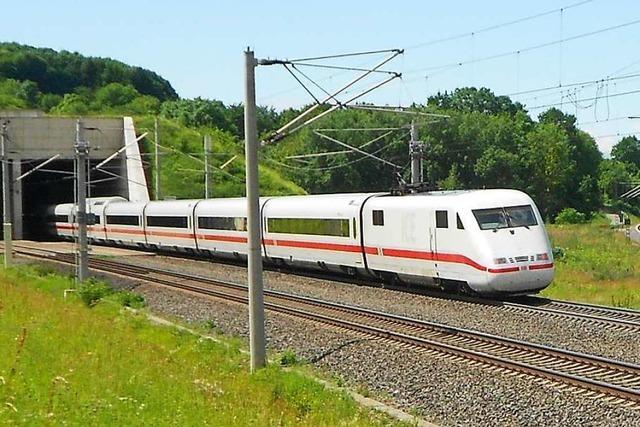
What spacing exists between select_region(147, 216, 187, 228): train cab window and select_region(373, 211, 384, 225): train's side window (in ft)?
55.5

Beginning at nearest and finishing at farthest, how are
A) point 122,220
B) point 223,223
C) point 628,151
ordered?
point 223,223
point 122,220
point 628,151

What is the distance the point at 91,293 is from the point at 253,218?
11.1 metres

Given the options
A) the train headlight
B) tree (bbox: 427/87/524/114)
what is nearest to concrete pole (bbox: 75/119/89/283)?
the train headlight

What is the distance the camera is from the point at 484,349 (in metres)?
15.5

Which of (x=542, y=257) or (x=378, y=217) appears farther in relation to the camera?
(x=378, y=217)

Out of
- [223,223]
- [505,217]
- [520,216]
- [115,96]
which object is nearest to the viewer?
[505,217]

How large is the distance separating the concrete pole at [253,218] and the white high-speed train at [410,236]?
7.70 metres

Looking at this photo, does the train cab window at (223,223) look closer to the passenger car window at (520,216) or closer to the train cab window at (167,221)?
the train cab window at (167,221)

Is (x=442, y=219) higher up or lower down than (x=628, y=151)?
lower down

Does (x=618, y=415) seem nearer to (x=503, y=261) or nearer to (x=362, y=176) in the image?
(x=503, y=261)

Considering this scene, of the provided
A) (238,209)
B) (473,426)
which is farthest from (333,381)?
(238,209)

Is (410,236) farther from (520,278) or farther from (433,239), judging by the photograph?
(520,278)

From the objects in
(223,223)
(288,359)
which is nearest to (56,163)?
(223,223)

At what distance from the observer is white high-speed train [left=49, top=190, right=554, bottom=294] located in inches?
813
